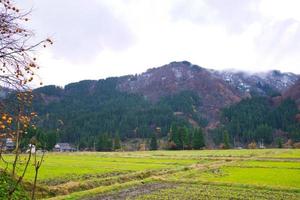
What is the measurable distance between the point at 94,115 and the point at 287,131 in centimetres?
9298

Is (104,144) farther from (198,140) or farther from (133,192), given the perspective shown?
(133,192)

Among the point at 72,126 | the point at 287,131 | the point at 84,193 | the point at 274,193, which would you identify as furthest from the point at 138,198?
the point at 287,131

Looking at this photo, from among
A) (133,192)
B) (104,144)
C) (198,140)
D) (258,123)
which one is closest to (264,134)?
(258,123)

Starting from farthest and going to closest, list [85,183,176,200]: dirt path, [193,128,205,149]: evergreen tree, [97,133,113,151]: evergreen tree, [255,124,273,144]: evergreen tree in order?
[255,124,273,144]: evergreen tree, [97,133,113,151]: evergreen tree, [193,128,205,149]: evergreen tree, [85,183,176,200]: dirt path

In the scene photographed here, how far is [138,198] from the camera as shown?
806 inches

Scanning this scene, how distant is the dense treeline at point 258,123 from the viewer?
13045 cm

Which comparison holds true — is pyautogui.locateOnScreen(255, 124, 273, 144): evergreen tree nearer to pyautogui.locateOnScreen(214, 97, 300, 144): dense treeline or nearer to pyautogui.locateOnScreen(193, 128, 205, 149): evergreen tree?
pyautogui.locateOnScreen(214, 97, 300, 144): dense treeline

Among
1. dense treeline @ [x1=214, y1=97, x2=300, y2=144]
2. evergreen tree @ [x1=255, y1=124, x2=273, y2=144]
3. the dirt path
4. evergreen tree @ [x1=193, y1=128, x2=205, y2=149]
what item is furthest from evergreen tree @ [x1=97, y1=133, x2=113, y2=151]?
the dirt path

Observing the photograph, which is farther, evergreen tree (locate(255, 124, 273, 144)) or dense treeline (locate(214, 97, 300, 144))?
dense treeline (locate(214, 97, 300, 144))

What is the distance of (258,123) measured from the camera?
154750mm

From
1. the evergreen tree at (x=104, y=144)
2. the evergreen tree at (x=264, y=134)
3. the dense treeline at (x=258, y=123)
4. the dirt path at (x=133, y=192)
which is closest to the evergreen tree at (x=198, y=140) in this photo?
the dense treeline at (x=258, y=123)

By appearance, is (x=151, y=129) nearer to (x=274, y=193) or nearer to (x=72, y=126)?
(x=72, y=126)

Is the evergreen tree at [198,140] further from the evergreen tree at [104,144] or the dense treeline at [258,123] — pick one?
the evergreen tree at [104,144]

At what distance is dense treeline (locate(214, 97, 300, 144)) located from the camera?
428 feet
